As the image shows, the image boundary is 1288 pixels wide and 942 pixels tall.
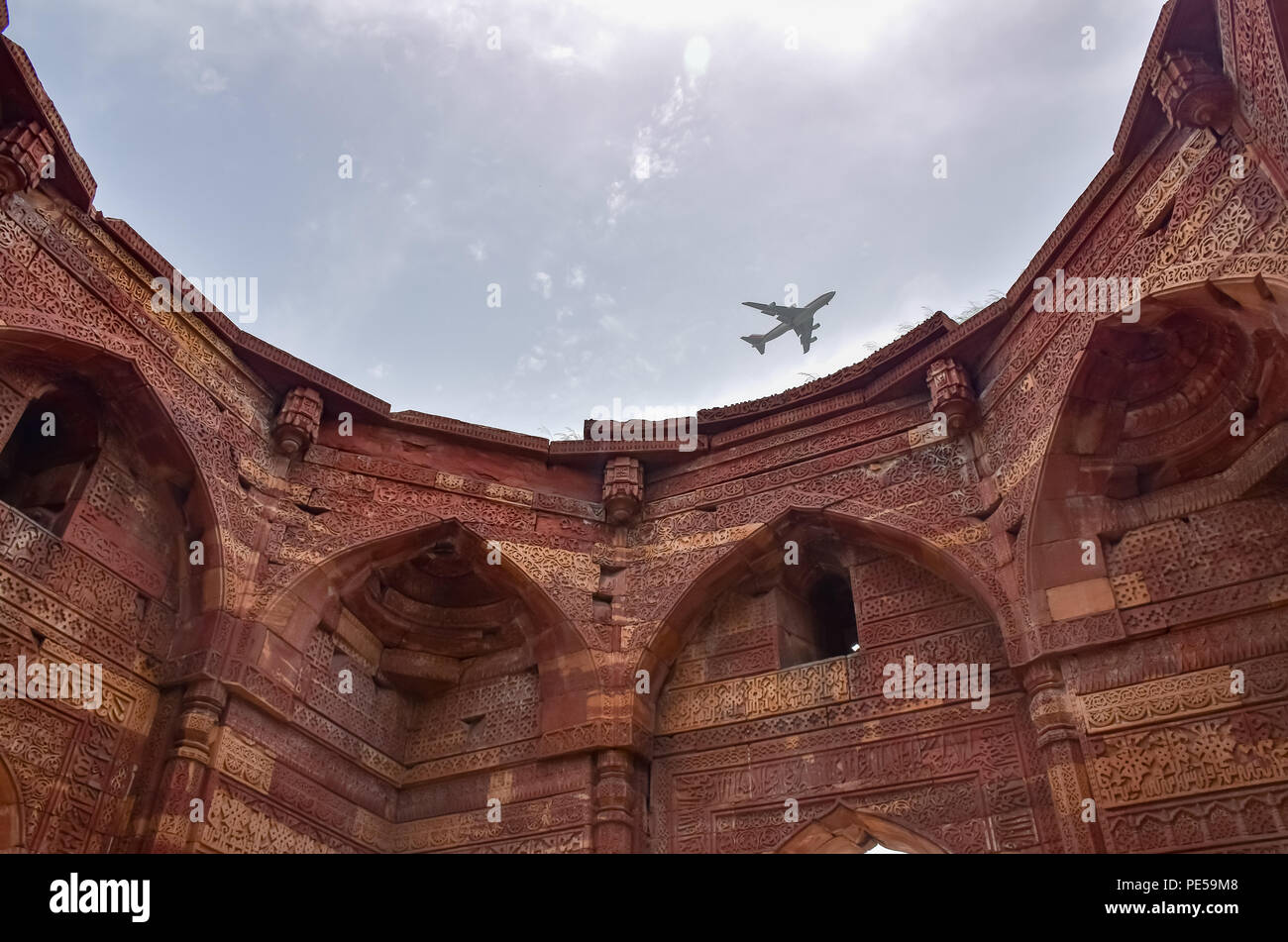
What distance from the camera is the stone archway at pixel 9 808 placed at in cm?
580

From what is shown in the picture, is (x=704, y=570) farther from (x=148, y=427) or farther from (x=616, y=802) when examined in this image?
(x=148, y=427)

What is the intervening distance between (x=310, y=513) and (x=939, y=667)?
17.0 feet

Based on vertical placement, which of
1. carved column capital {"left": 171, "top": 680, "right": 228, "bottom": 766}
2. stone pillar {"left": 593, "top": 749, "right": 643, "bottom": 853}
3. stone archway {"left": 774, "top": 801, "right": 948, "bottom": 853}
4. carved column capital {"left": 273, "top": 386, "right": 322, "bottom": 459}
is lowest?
stone archway {"left": 774, "top": 801, "right": 948, "bottom": 853}

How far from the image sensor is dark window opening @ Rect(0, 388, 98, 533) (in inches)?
279

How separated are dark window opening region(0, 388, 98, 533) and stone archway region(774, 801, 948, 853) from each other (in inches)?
226

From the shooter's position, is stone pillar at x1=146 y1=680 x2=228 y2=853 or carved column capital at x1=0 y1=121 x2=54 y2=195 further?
stone pillar at x1=146 y1=680 x2=228 y2=853

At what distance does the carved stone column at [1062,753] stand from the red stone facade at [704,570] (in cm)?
2

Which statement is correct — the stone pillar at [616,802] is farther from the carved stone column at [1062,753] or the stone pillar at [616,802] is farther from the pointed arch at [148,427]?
the pointed arch at [148,427]

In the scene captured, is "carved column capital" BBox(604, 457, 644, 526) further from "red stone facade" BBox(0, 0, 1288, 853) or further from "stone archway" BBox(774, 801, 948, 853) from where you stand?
"stone archway" BBox(774, 801, 948, 853)

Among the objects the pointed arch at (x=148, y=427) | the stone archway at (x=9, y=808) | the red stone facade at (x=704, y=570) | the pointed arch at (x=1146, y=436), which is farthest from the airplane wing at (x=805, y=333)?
the stone archway at (x=9, y=808)

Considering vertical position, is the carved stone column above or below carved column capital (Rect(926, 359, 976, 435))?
below

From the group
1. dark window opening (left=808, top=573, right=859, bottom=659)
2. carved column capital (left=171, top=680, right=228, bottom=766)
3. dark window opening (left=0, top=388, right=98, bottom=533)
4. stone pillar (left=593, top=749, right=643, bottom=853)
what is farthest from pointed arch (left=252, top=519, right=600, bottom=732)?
dark window opening (left=808, top=573, right=859, bottom=659)

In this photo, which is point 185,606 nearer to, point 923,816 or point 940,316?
point 923,816
